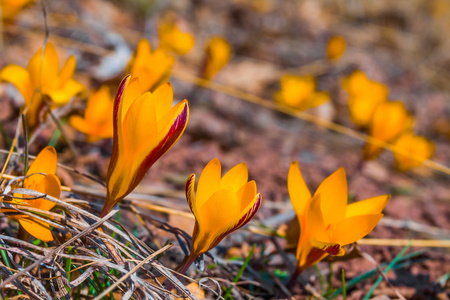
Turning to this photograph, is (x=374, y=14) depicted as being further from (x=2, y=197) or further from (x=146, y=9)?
(x=2, y=197)

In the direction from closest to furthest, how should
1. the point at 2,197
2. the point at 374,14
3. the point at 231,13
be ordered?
the point at 2,197 < the point at 231,13 < the point at 374,14

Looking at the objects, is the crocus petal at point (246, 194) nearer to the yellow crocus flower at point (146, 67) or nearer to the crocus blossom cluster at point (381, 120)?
the yellow crocus flower at point (146, 67)

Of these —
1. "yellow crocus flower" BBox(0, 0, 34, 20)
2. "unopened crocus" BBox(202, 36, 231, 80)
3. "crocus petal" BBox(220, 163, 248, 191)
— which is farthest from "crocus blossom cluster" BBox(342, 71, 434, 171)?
"yellow crocus flower" BBox(0, 0, 34, 20)

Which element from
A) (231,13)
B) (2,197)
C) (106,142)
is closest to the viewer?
(2,197)

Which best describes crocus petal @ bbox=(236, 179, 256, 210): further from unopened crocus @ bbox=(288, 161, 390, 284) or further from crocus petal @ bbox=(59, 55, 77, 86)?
crocus petal @ bbox=(59, 55, 77, 86)

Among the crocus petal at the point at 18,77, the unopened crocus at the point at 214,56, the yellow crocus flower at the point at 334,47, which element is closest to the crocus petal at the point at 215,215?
the crocus petal at the point at 18,77

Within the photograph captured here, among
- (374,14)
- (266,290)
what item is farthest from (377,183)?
(374,14)

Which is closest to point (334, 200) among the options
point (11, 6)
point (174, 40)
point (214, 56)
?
point (214, 56)
